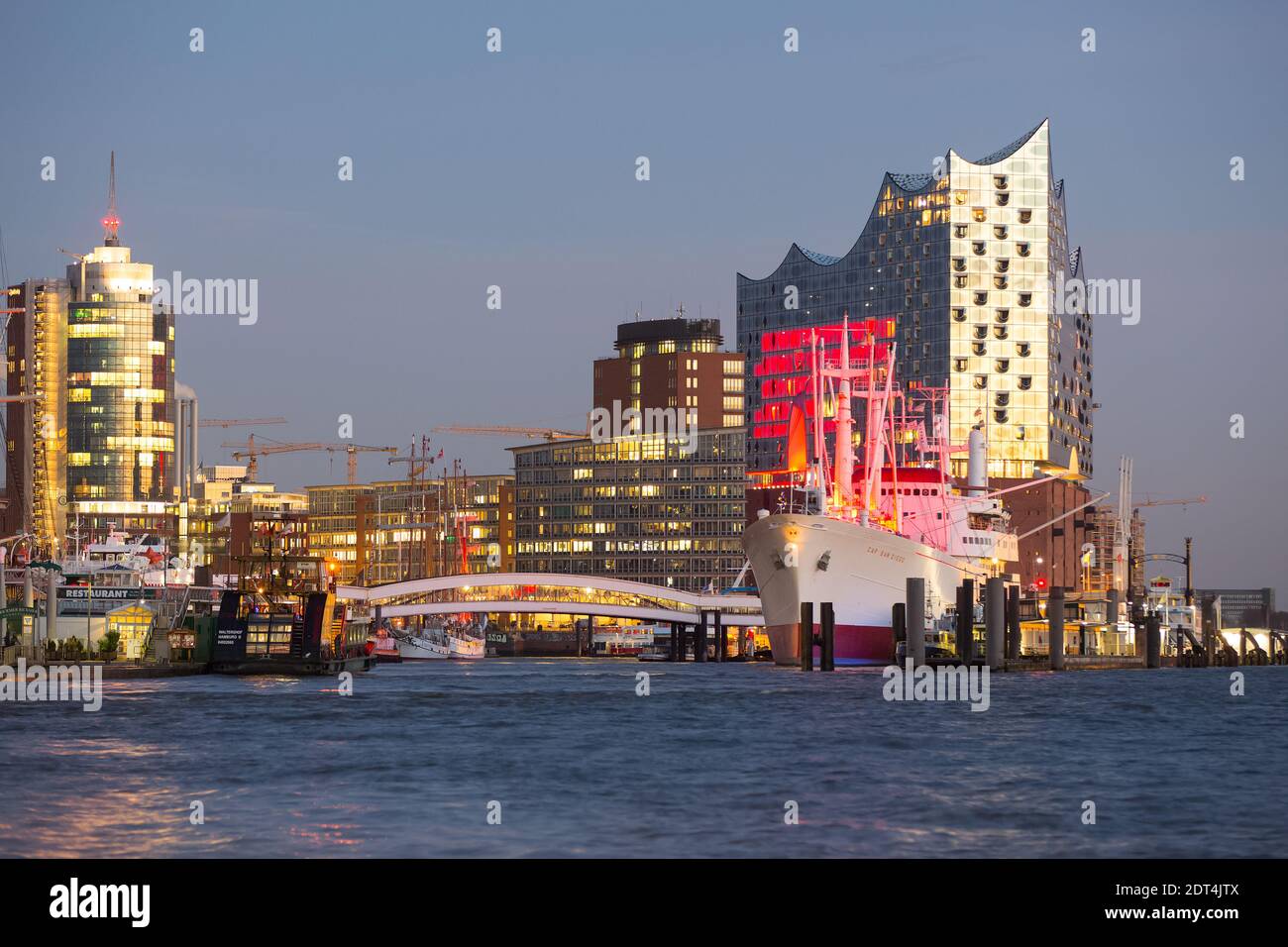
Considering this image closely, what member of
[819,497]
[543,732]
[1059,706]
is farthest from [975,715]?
[819,497]

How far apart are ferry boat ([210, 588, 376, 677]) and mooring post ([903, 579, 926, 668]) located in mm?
36330

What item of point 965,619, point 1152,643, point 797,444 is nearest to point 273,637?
point 965,619

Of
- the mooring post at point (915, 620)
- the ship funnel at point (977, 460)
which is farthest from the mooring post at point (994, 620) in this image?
the ship funnel at point (977, 460)

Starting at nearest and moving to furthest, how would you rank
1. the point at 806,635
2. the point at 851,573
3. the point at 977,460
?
the point at 806,635 → the point at 851,573 → the point at 977,460

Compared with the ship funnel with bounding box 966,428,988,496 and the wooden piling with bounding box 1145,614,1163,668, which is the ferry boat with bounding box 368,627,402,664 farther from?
the wooden piling with bounding box 1145,614,1163,668

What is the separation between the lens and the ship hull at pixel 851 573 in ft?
389

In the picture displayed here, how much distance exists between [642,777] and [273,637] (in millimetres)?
74684

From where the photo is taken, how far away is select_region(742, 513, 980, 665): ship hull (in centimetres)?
11869

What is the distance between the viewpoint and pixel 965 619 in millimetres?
106250

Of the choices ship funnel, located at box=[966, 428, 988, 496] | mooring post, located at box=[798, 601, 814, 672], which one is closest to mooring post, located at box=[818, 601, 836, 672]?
mooring post, located at box=[798, 601, 814, 672]

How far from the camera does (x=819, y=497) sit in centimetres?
12650

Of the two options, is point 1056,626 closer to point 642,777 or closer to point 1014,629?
point 1014,629

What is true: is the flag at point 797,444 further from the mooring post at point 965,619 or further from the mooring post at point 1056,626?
the mooring post at point 965,619
